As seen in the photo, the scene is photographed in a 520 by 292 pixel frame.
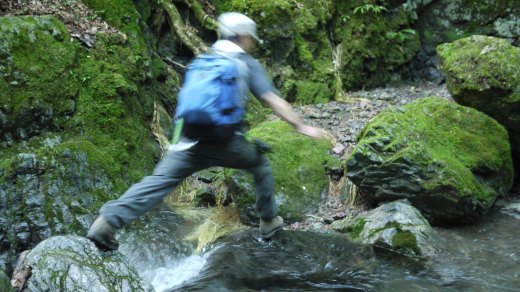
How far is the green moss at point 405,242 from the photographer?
5.67 meters

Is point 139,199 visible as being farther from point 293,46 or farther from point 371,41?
point 371,41

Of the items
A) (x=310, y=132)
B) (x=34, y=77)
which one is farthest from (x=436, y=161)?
(x=34, y=77)

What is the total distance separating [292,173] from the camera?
23.6ft

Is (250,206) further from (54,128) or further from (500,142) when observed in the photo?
(500,142)

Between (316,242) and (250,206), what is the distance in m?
1.04

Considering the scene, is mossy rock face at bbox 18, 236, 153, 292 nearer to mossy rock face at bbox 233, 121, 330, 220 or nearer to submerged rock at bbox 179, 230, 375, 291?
submerged rock at bbox 179, 230, 375, 291

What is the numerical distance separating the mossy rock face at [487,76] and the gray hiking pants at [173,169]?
145 inches

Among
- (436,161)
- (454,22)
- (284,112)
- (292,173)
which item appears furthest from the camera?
(454,22)

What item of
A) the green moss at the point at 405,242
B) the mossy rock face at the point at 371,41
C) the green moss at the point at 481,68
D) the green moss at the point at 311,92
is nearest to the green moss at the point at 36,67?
the green moss at the point at 405,242

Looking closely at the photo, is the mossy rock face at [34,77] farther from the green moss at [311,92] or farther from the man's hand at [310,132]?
the green moss at [311,92]

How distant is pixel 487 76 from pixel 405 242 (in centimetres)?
262

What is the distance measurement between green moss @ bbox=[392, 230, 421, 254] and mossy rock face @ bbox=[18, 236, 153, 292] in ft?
9.11

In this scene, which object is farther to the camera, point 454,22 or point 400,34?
point 454,22

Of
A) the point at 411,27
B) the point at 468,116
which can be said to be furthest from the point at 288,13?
the point at 468,116
